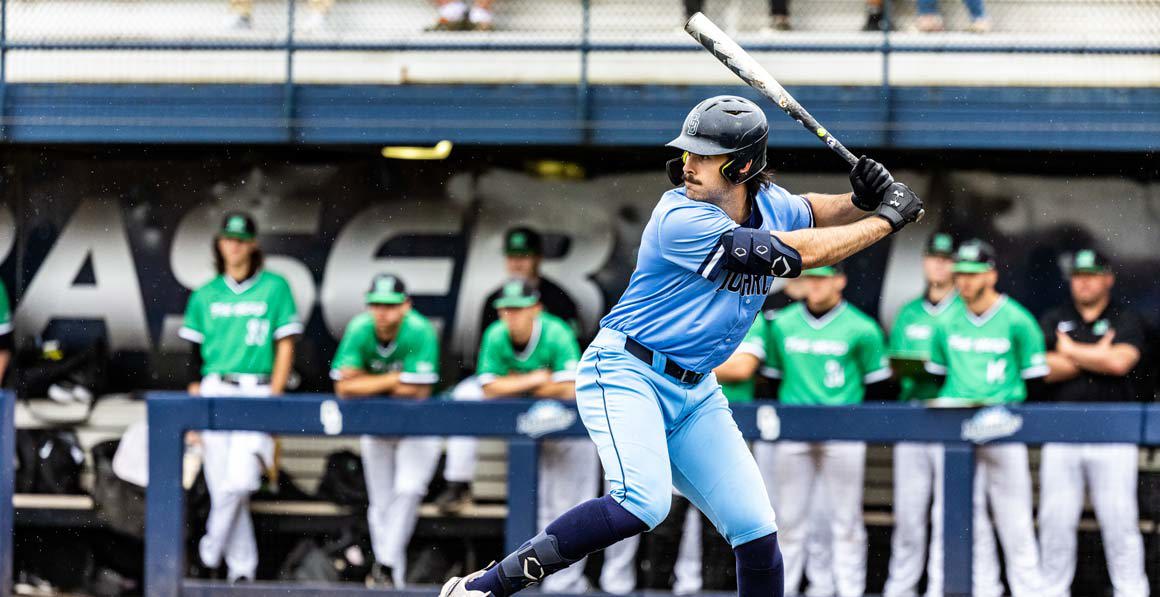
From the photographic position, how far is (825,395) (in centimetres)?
679

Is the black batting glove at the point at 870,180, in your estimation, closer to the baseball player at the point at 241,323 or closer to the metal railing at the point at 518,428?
the metal railing at the point at 518,428

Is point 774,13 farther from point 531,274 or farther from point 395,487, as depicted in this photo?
point 395,487

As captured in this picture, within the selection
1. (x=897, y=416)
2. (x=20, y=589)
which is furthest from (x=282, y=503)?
(x=897, y=416)

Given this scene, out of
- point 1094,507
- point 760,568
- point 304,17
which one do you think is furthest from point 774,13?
point 760,568

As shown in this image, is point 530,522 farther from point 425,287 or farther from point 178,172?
point 178,172

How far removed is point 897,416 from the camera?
231 inches

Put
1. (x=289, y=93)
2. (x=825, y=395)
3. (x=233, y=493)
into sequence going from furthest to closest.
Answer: (x=289, y=93)
(x=825, y=395)
(x=233, y=493)

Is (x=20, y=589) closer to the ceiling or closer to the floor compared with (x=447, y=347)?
closer to the floor

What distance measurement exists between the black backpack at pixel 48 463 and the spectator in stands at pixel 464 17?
2.98 metres

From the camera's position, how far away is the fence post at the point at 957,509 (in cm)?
583

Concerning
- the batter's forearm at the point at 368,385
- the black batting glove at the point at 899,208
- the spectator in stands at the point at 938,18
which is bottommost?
the batter's forearm at the point at 368,385

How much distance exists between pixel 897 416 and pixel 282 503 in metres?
2.56

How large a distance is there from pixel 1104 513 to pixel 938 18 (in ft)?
10.8

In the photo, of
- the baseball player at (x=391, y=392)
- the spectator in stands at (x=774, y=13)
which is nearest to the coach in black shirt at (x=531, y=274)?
the baseball player at (x=391, y=392)
